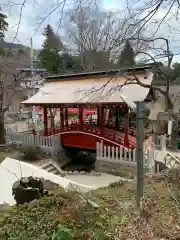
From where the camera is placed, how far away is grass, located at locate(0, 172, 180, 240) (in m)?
3.20

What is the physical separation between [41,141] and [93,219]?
1038 cm

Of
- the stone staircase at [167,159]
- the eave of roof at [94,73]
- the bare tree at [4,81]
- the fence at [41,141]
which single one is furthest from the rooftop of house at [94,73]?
the stone staircase at [167,159]

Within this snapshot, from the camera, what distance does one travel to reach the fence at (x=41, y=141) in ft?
43.1

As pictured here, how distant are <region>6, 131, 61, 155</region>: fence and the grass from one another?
8750 mm

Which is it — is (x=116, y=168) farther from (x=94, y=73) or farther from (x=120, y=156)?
(x=94, y=73)

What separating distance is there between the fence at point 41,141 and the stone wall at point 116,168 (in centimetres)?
255

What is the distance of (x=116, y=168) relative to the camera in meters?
11.0

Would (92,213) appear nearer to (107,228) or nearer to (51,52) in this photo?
(107,228)

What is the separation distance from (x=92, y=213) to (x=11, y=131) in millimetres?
12140

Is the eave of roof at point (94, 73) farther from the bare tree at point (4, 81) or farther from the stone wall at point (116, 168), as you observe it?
the stone wall at point (116, 168)

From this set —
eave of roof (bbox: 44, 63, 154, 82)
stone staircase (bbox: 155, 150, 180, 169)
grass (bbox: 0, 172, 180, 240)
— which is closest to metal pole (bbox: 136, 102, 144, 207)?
grass (bbox: 0, 172, 180, 240)

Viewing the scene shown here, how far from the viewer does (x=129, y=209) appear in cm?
401

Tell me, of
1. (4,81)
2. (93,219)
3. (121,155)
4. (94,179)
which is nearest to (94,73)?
(121,155)

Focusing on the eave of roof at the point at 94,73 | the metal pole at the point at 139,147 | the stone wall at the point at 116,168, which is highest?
the eave of roof at the point at 94,73
